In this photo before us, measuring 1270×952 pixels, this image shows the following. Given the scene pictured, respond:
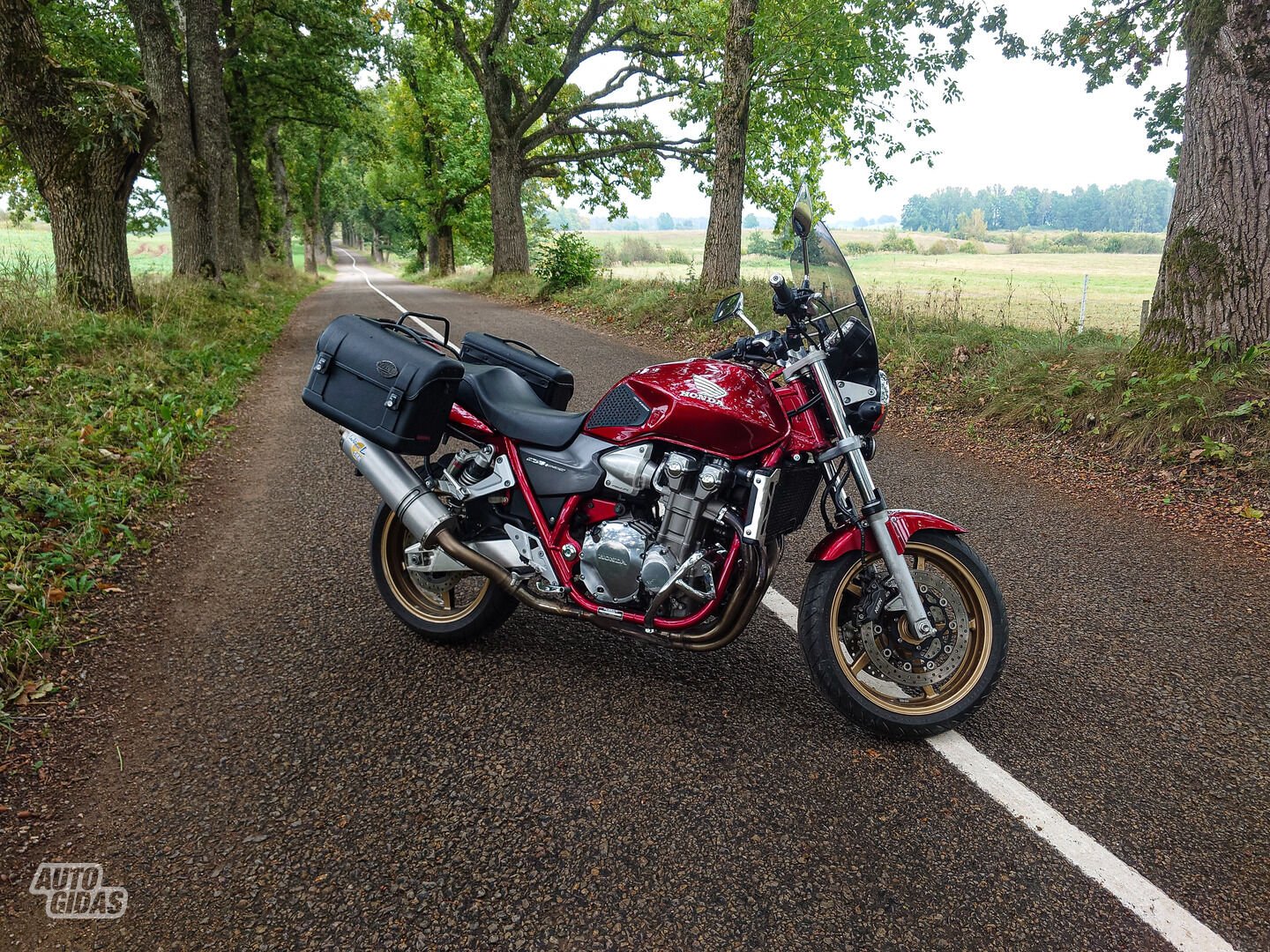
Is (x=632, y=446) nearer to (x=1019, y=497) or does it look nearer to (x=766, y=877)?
(x=766, y=877)

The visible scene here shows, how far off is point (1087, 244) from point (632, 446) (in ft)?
146

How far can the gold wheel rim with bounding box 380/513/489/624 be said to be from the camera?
3.50 metres

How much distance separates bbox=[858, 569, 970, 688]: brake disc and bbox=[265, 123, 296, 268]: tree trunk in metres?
29.1

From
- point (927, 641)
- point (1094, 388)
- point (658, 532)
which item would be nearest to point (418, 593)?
point (658, 532)

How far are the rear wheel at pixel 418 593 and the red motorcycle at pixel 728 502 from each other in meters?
0.34

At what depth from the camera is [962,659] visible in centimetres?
280

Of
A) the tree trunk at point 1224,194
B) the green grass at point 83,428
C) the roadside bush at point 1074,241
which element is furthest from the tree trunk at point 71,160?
the roadside bush at point 1074,241

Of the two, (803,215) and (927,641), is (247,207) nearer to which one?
(803,215)

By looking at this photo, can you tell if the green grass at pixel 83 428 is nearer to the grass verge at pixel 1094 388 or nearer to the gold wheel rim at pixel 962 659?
the gold wheel rim at pixel 962 659

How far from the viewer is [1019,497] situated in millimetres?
5418

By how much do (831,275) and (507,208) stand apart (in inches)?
780

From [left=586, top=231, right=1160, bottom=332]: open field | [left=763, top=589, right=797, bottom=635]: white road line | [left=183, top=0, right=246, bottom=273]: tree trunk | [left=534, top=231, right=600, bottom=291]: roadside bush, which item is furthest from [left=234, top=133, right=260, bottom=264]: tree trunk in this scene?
[left=763, top=589, right=797, bottom=635]: white road line

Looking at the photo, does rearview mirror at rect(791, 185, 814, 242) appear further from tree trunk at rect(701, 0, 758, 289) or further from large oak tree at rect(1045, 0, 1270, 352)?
tree trunk at rect(701, 0, 758, 289)

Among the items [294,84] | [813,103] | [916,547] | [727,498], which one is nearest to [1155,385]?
[916,547]
